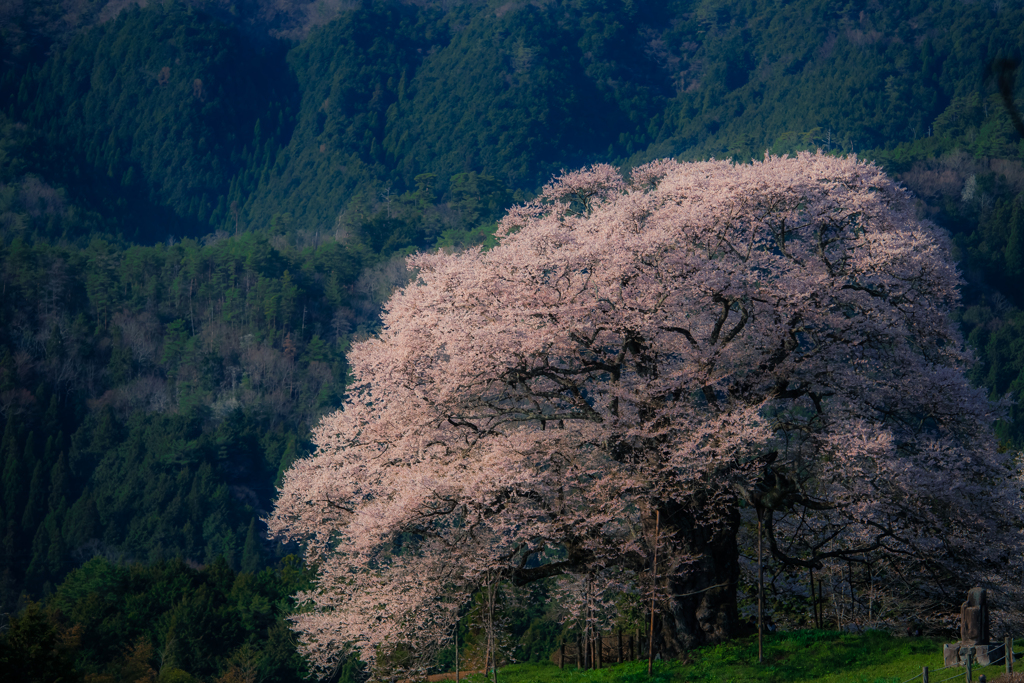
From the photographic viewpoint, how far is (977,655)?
1508 cm

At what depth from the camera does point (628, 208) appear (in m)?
23.5

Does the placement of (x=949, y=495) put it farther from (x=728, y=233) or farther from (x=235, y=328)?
(x=235, y=328)

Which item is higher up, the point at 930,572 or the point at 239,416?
the point at 239,416

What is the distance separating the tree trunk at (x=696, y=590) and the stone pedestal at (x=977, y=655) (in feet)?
24.6

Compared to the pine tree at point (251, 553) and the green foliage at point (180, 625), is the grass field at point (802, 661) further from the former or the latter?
the pine tree at point (251, 553)

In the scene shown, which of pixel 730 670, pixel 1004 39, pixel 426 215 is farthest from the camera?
pixel 1004 39

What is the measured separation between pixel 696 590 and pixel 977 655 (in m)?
7.96

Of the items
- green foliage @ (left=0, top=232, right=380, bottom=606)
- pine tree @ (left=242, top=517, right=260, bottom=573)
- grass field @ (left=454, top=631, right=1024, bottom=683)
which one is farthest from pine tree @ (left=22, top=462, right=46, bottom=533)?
grass field @ (left=454, top=631, right=1024, bottom=683)

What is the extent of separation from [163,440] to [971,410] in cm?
10561

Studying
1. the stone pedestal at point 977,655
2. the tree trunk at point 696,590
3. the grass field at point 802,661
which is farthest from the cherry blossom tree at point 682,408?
the stone pedestal at point 977,655

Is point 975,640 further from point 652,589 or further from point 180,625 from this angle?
point 180,625

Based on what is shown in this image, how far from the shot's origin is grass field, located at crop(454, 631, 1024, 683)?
757 inches

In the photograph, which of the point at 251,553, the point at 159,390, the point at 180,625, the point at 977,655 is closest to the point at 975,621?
the point at 977,655

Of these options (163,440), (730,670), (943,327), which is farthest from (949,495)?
(163,440)
